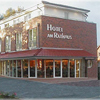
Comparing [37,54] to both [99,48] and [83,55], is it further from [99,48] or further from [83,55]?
[99,48]

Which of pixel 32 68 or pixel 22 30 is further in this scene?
pixel 22 30

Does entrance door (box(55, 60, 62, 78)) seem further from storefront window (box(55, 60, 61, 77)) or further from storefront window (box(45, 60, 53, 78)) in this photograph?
storefront window (box(45, 60, 53, 78))

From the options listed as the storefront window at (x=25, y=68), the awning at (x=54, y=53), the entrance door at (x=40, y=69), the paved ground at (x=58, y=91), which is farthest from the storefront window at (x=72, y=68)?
the paved ground at (x=58, y=91)

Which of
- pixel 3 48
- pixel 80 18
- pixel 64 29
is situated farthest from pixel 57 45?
pixel 3 48

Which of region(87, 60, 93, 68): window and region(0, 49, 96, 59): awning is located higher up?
region(0, 49, 96, 59): awning

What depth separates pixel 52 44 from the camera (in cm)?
2378

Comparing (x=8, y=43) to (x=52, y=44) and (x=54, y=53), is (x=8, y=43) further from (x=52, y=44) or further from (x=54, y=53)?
(x=54, y=53)

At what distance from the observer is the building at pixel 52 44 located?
23.2 metres

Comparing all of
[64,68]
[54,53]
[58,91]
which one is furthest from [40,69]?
[58,91]

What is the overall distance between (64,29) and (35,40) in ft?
11.8

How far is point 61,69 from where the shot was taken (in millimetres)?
23453

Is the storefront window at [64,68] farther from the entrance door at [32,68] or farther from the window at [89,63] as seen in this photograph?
the window at [89,63]

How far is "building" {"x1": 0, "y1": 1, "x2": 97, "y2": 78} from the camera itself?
23172mm

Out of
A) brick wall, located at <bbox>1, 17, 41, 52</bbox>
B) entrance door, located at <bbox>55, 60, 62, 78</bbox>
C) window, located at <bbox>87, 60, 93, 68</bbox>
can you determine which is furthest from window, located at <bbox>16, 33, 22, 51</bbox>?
window, located at <bbox>87, 60, 93, 68</bbox>
